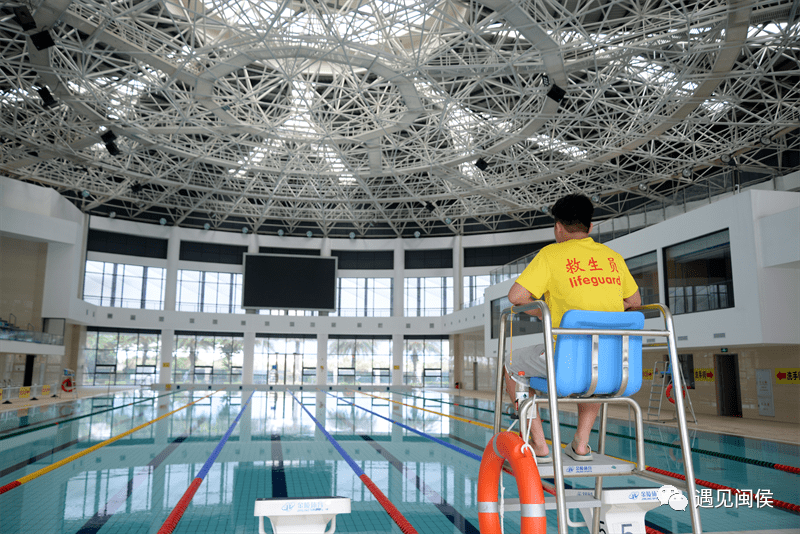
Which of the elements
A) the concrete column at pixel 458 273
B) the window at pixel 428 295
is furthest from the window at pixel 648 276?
the window at pixel 428 295

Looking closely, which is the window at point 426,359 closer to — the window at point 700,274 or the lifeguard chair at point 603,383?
the window at point 700,274

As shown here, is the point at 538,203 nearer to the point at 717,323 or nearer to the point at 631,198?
the point at 631,198

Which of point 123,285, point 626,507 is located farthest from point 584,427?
point 123,285

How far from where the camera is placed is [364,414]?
18234 mm

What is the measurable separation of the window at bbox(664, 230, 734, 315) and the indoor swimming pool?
15.3 feet

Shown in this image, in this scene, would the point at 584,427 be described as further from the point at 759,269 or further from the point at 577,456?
the point at 759,269

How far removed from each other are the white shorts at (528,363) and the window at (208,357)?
1576 inches

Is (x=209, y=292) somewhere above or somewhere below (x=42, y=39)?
below

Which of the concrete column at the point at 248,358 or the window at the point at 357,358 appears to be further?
the window at the point at 357,358

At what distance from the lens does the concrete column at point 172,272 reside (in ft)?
128

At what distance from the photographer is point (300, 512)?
271 cm

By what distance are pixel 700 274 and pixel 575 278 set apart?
15.8 meters

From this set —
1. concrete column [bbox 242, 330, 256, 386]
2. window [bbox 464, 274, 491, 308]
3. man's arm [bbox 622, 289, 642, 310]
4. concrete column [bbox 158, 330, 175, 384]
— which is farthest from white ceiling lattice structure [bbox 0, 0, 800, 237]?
man's arm [bbox 622, 289, 642, 310]

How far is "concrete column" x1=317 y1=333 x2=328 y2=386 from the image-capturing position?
41562 millimetres
